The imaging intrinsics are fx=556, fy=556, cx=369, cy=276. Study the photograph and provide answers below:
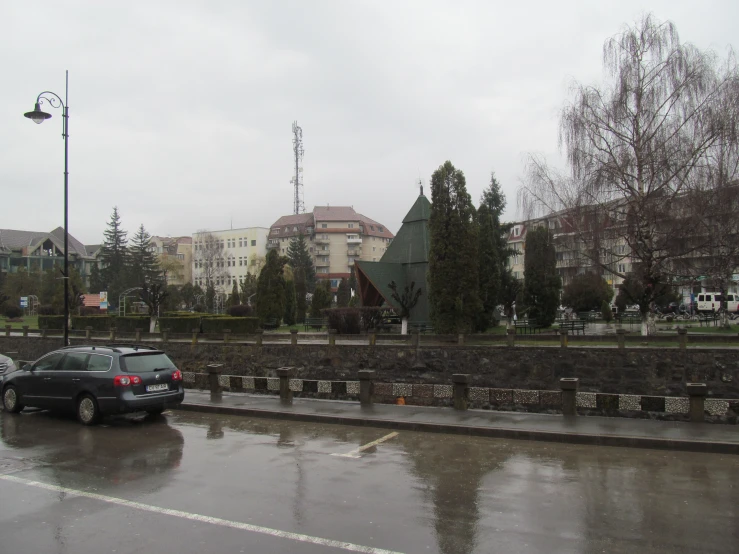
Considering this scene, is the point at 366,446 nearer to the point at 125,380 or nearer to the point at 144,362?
the point at 125,380

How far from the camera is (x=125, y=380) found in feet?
Result: 36.0

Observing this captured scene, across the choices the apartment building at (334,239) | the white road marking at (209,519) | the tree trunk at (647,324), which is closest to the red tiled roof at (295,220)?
the apartment building at (334,239)

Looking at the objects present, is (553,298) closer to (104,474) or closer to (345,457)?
(345,457)

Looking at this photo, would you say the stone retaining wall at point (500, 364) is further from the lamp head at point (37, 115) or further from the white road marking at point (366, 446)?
the lamp head at point (37, 115)

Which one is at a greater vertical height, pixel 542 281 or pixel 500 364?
pixel 542 281

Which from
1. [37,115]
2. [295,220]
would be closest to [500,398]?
[37,115]

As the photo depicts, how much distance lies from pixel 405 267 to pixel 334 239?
5827 cm

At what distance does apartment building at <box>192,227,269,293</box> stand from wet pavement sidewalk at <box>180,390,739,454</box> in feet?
272

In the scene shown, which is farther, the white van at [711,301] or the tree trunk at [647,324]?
the white van at [711,301]

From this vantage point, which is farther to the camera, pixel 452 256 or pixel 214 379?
pixel 452 256

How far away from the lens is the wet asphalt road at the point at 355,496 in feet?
17.5

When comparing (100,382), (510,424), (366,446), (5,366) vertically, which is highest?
(100,382)

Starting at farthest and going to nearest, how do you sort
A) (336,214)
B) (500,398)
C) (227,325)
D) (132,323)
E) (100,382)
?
(336,214) → (132,323) → (227,325) → (500,398) → (100,382)

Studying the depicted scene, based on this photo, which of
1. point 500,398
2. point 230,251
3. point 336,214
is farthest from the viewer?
point 230,251
